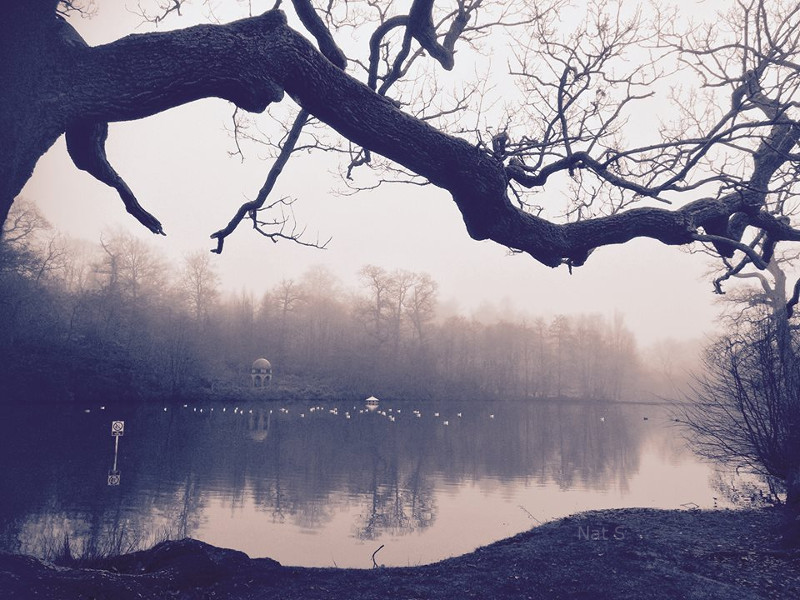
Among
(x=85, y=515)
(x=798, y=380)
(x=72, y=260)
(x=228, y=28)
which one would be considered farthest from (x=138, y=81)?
(x=72, y=260)

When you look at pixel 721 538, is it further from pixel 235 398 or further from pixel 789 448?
pixel 235 398

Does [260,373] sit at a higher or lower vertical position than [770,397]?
higher

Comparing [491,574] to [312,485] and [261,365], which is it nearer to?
[312,485]

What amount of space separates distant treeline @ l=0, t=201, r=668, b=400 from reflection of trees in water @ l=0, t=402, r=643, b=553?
701 cm

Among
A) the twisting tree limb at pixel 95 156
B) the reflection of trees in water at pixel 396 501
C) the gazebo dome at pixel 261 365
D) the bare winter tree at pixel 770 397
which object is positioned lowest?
the reflection of trees in water at pixel 396 501

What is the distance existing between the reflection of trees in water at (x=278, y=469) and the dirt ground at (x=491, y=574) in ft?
12.4

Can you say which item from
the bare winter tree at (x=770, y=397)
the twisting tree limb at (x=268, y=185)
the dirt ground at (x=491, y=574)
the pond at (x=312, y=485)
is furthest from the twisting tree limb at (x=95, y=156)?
the bare winter tree at (x=770, y=397)

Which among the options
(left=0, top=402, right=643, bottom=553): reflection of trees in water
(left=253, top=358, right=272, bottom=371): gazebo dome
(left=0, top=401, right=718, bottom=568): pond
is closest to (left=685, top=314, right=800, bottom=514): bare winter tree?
(left=0, top=401, right=718, bottom=568): pond

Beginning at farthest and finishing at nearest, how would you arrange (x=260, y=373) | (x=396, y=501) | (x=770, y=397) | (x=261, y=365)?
(x=261, y=365)
(x=260, y=373)
(x=396, y=501)
(x=770, y=397)

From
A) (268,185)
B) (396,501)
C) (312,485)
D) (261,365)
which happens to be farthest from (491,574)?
(261,365)

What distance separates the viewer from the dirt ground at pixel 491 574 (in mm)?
4340

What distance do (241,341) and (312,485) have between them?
4295 cm

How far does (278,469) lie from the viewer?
15547mm

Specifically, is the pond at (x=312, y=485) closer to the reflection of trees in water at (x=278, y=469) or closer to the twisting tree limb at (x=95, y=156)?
the reflection of trees in water at (x=278, y=469)
